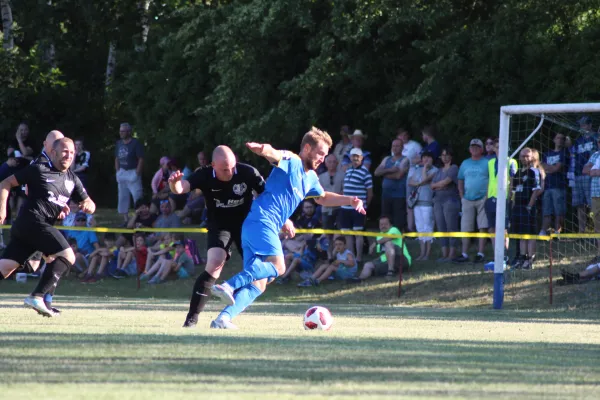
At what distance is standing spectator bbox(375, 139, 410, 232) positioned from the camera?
63.0 feet

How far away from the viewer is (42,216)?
10.8 meters

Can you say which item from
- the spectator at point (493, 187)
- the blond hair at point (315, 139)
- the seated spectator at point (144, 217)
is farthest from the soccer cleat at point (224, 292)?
the seated spectator at point (144, 217)

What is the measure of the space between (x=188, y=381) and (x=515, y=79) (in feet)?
50.2

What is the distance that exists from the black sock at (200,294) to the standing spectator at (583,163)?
9.29m

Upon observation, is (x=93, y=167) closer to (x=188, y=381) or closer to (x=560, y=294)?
(x=560, y=294)

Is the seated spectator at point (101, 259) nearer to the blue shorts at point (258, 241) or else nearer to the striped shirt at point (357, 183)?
the striped shirt at point (357, 183)

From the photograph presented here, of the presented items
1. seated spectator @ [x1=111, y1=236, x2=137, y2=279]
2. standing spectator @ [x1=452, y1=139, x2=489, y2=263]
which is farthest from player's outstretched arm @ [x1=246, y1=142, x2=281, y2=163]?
seated spectator @ [x1=111, y1=236, x2=137, y2=279]

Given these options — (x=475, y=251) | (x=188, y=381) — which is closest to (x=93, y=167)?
(x=475, y=251)

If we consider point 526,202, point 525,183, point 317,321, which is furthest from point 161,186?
point 317,321

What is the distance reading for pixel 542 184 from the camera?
17281mm

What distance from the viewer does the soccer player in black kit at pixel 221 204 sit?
9680 mm

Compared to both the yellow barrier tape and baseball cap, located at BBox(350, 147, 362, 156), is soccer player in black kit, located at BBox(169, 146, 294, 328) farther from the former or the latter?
baseball cap, located at BBox(350, 147, 362, 156)

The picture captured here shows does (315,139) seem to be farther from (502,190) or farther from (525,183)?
(525,183)

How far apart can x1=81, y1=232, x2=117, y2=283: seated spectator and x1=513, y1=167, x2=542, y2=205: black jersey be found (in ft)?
28.8
